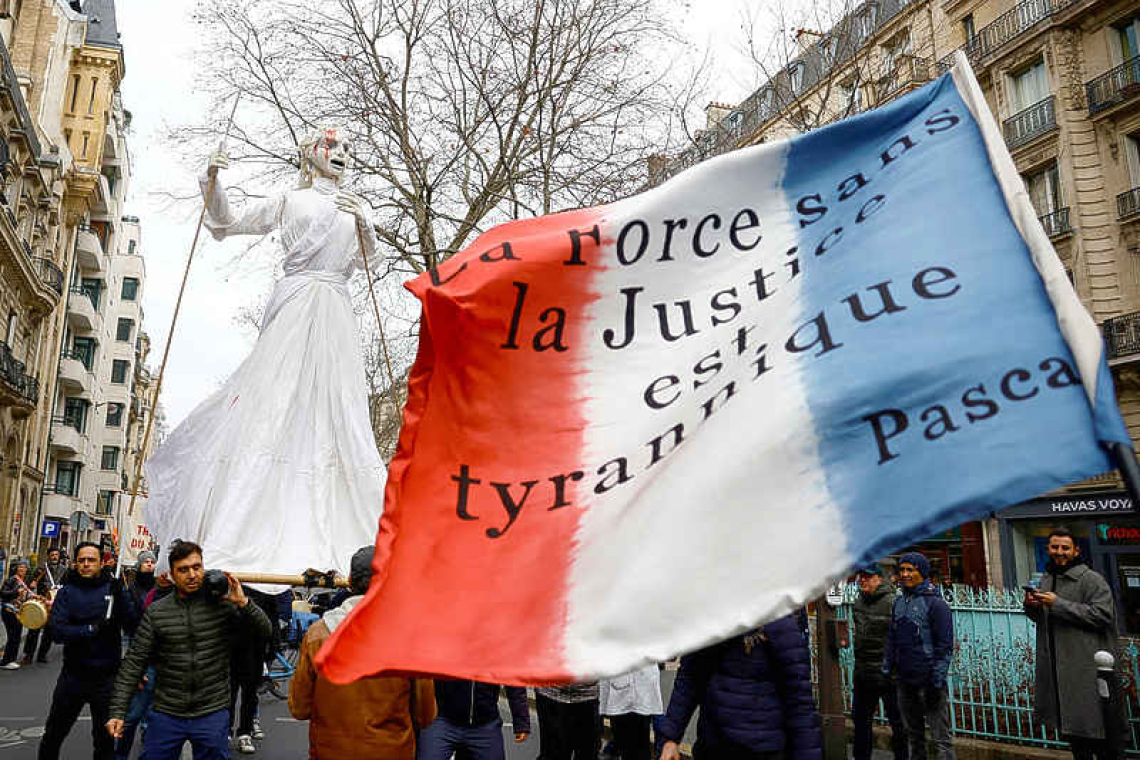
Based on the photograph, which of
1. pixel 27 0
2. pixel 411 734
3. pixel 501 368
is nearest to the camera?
pixel 501 368

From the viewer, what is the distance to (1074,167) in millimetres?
22812

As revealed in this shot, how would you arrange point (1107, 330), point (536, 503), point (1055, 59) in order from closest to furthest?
point (536, 503)
point (1107, 330)
point (1055, 59)

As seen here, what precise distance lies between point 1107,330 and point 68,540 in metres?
44.1

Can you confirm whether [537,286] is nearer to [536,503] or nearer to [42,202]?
[536,503]

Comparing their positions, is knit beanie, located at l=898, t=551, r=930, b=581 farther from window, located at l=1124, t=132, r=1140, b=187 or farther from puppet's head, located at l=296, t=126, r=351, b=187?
window, located at l=1124, t=132, r=1140, b=187

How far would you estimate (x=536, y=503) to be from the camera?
257 cm

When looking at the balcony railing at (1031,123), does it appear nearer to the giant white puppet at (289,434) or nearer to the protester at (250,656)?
the giant white puppet at (289,434)

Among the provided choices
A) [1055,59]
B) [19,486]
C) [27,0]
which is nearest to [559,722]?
[1055,59]

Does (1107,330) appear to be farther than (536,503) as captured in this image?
Yes

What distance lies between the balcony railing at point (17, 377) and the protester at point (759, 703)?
32.8m

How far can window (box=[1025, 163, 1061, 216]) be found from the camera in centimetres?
2352

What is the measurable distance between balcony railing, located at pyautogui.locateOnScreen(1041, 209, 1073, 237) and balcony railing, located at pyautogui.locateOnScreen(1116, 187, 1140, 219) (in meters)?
1.09

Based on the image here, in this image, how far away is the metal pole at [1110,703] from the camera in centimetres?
541

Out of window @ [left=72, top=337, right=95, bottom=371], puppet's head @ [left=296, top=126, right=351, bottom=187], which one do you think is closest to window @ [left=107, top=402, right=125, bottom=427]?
window @ [left=72, top=337, right=95, bottom=371]
